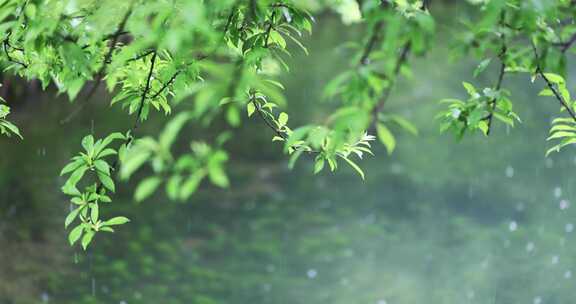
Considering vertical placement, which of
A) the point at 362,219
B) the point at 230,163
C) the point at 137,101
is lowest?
the point at 137,101

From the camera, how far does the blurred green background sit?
5.96 meters

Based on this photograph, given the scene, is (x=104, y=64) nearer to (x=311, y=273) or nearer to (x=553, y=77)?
(x=553, y=77)

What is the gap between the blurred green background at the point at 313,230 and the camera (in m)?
5.96

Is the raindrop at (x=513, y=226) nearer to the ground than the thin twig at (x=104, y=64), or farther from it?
farther from it

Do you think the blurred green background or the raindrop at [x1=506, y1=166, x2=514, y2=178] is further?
the raindrop at [x1=506, y1=166, x2=514, y2=178]

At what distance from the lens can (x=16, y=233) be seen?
689 cm

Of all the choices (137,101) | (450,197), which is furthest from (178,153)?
(137,101)

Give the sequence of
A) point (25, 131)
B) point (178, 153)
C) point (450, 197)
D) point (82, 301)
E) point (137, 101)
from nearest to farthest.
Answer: point (137, 101) → point (82, 301) → point (450, 197) → point (178, 153) → point (25, 131)

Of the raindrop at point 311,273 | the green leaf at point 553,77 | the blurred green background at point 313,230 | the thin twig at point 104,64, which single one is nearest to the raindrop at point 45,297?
the blurred green background at point 313,230

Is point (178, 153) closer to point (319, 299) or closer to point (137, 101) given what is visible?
point (319, 299)

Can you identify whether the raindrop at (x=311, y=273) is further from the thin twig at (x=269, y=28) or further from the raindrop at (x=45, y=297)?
the thin twig at (x=269, y=28)

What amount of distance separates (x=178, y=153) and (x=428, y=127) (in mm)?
4493

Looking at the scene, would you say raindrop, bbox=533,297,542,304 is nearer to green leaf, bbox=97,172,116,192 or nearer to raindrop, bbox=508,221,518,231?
raindrop, bbox=508,221,518,231

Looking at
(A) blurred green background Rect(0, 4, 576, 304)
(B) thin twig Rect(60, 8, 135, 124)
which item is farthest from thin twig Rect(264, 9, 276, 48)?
(A) blurred green background Rect(0, 4, 576, 304)
